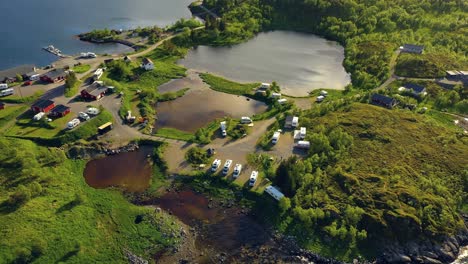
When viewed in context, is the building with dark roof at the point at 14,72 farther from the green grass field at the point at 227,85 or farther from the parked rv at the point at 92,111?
the green grass field at the point at 227,85

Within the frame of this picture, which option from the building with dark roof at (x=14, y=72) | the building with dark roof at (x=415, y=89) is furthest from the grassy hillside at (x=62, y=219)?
the building with dark roof at (x=415, y=89)

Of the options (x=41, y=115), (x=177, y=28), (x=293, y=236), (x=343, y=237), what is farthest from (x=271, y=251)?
(x=177, y=28)

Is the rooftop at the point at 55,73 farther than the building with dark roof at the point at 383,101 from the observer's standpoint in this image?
Yes

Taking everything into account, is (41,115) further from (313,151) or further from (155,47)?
(313,151)

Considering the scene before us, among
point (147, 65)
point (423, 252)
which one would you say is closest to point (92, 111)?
point (147, 65)

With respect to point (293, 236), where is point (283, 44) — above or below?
above

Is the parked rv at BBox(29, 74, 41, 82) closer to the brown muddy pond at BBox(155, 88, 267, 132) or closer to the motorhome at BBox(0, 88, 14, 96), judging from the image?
the motorhome at BBox(0, 88, 14, 96)

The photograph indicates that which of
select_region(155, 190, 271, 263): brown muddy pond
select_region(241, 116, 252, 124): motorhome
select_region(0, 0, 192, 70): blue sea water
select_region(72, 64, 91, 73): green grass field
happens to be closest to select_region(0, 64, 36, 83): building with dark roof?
select_region(0, 0, 192, 70): blue sea water
